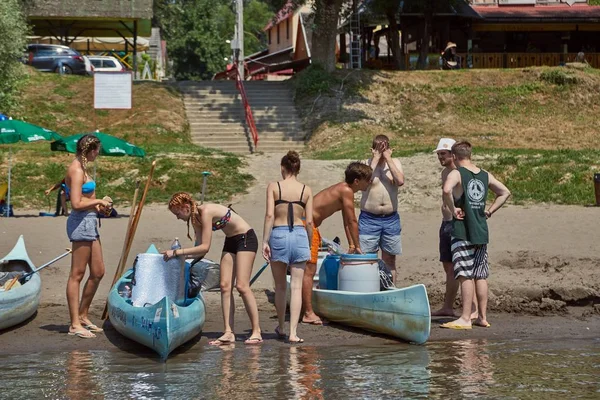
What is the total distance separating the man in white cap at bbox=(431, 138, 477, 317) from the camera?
11477 millimetres

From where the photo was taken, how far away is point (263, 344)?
1089cm

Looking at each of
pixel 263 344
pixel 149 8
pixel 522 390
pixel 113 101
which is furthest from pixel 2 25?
pixel 522 390

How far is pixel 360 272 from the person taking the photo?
11.2 meters

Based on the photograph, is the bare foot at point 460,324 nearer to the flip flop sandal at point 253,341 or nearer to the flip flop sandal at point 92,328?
the flip flop sandal at point 253,341

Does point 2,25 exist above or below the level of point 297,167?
above

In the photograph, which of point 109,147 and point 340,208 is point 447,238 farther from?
point 109,147

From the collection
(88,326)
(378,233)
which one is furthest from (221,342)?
(378,233)

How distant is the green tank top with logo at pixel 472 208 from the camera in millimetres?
11055

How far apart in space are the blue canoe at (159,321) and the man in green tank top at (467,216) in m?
2.81

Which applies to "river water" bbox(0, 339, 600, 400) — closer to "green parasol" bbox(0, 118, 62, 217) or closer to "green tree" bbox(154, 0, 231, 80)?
"green parasol" bbox(0, 118, 62, 217)

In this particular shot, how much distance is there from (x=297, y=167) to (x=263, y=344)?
1912 mm

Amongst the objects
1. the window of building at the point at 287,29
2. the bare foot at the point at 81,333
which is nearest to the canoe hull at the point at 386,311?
the bare foot at the point at 81,333

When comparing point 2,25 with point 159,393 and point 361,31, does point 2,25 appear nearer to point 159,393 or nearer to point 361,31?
point 361,31

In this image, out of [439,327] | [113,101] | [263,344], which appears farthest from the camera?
[113,101]
